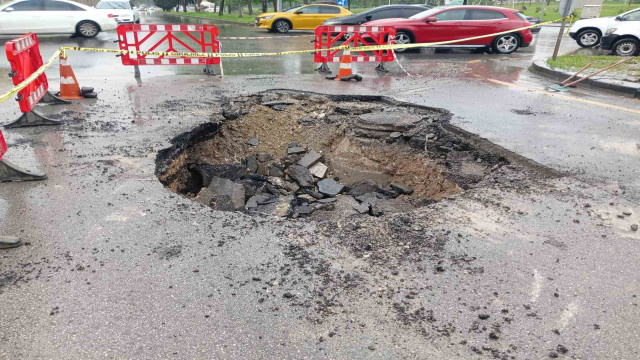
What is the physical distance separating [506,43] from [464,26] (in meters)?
1.68

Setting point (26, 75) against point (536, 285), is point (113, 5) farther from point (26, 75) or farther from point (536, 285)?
point (536, 285)

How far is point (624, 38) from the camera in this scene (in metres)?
12.9

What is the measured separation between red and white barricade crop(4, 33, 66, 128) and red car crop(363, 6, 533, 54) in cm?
1108

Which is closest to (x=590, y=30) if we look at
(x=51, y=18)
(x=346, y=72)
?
(x=346, y=72)

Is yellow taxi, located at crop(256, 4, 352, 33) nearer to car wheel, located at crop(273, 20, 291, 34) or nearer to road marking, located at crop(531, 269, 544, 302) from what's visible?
car wheel, located at crop(273, 20, 291, 34)

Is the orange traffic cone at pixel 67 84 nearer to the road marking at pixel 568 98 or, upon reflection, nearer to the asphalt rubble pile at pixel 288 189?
the asphalt rubble pile at pixel 288 189

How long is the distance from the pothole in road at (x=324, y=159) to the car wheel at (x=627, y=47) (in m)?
9.59

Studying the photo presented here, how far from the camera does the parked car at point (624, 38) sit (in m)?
12.7

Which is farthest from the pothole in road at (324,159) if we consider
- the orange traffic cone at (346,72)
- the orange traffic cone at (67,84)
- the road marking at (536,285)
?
A: the orange traffic cone at (67,84)

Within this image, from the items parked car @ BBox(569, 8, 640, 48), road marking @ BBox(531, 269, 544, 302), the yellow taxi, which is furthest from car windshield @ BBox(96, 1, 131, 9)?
road marking @ BBox(531, 269, 544, 302)

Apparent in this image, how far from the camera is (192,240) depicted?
3.45m

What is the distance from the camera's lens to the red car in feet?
47.3

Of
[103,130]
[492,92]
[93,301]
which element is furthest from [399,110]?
[93,301]

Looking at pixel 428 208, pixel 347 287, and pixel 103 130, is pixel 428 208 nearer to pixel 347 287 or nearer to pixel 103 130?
pixel 347 287
